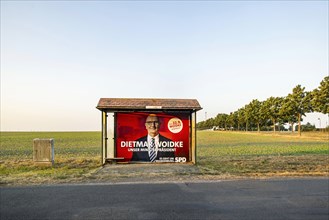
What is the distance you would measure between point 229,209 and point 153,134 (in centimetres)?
910

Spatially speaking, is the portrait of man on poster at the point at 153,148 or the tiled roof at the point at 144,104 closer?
the tiled roof at the point at 144,104

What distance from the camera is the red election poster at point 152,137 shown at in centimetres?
1491

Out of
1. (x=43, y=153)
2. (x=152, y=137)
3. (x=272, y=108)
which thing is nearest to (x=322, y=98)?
(x=272, y=108)

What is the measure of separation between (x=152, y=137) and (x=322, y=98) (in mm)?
38322

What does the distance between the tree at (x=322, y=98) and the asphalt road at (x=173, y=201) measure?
133 ft

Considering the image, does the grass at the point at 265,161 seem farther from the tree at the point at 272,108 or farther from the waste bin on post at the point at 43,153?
the tree at the point at 272,108

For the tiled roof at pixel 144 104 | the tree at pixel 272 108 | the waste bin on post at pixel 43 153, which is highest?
the tree at pixel 272 108

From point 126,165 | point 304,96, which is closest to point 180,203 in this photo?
point 126,165

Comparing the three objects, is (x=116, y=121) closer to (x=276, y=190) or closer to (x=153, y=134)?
(x=153, y=134)

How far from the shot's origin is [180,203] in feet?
21.7

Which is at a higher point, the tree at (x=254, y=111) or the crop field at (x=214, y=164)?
the tree at (x=254, y=111)

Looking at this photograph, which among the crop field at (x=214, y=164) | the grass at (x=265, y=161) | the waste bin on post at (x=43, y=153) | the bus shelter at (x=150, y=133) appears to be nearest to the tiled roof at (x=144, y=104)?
the bus shelter at (x=150, y=133)

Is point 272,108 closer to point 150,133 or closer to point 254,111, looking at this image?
point 254,111

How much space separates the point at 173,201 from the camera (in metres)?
6.77
